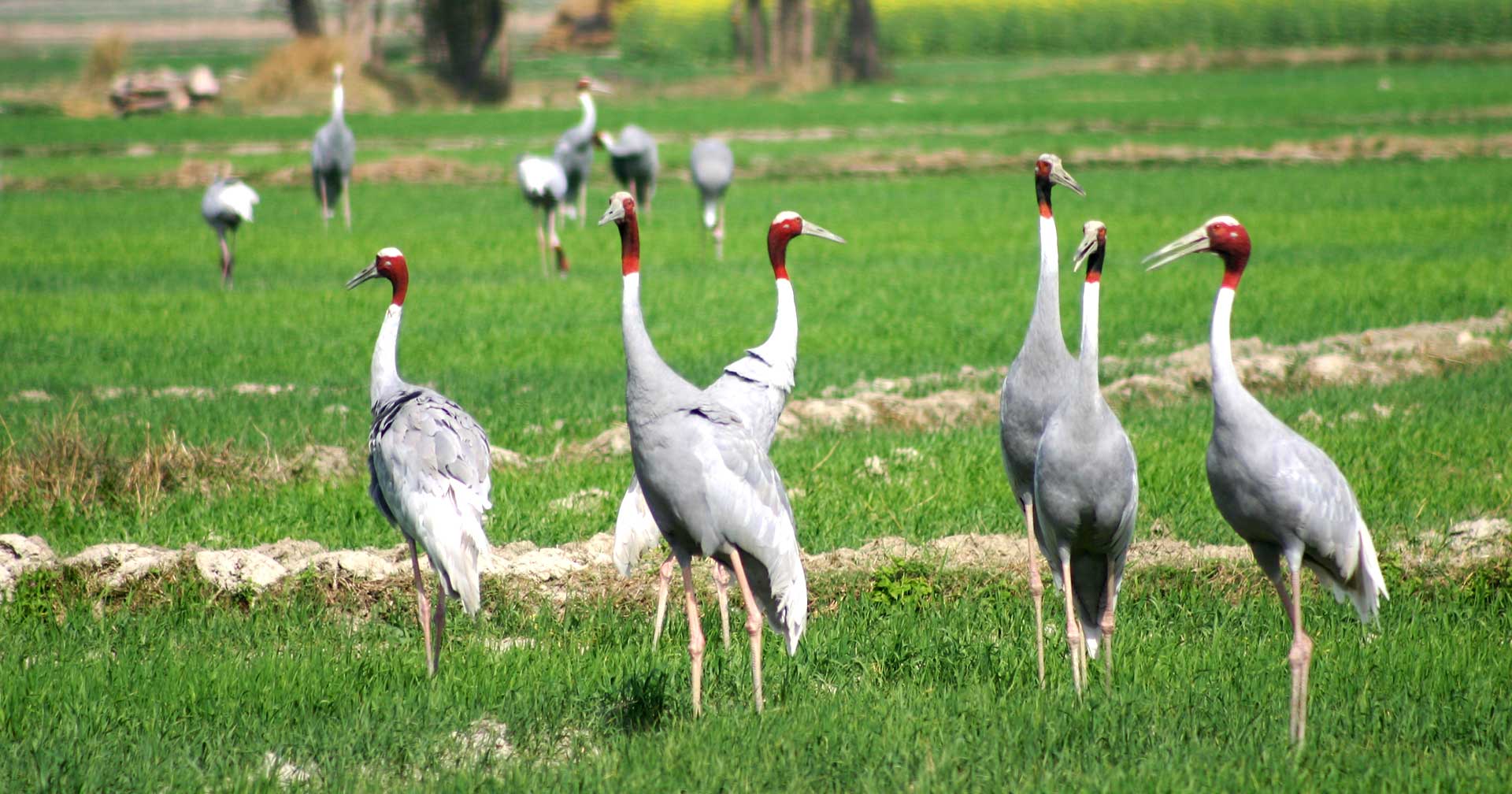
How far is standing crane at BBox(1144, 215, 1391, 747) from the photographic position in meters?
5.17

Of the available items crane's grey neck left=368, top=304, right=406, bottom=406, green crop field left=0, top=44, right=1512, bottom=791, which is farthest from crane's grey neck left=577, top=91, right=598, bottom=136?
crane's grey neck left=368, top=304, right=406, bottom=406

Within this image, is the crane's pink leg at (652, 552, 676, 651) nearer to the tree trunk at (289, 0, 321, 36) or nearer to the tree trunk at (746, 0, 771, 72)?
the tree trunk at (289, 0, 321, 36)

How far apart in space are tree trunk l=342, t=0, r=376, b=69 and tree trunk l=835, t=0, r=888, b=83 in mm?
15730

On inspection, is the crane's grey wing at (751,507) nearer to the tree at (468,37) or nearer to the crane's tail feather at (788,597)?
the crane's tail feather at (788,597)

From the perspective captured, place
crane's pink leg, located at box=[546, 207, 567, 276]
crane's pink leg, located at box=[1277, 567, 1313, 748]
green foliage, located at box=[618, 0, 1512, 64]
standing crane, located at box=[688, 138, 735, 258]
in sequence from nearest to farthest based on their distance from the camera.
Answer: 1. crane's pink leg, located at box=[1277, 567, 1313, 748]
2. crane's pink leg, located at box=[546, 207, 567, 276]
3. standing crane, located at box=[688, 138, 735, 258]
4. green foliage, located at box=[618, 0, 1512, 64]

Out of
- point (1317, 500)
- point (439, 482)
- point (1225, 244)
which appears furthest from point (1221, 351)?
point (439, 482)

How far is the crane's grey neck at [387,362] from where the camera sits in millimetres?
6621

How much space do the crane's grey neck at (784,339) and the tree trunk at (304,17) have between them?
146 feet

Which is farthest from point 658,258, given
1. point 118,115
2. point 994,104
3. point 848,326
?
point 118,115

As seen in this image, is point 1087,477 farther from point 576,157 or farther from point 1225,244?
point 576,157

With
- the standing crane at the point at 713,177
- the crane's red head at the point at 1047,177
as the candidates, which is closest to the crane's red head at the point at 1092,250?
the crane's red head at the point at 1047,177

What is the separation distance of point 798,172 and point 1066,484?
23.7 meters

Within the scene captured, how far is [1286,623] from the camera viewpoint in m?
6.64

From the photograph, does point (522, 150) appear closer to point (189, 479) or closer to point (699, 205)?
point (699, 205)
